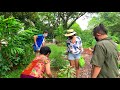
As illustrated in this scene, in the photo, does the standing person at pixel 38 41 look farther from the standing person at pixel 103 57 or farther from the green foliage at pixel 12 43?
the standing person at pixel 103 57

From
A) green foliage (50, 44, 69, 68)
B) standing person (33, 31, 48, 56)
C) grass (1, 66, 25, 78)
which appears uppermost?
standing person (33, 31, 48, 56)

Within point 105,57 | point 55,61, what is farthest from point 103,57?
point 55,61

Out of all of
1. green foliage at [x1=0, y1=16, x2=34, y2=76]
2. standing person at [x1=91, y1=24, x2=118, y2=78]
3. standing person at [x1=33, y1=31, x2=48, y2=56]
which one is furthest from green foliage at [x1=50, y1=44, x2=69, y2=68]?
standing person at [x1=91, y1=24, x2=118, y2=78]

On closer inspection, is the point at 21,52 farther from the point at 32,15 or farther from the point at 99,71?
the point at 99,71

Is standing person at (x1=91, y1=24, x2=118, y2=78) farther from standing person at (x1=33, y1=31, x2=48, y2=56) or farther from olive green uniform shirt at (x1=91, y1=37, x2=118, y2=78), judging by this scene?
standing person at (x1=33, y1=31, x2=48, y2=56)

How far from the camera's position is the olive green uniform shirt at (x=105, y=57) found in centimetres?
432

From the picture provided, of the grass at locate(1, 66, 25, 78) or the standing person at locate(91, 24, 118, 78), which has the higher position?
the standing person at locate(91, 24, 118, 78)

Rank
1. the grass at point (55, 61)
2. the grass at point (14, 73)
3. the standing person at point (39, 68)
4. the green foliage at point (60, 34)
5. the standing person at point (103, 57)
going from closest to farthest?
the standing person at point (103, 57)
the standing person at point (39, 68)
the grass at point (14, 73)
the grass at point (55, 61)
the green foliage at point (60, 34)

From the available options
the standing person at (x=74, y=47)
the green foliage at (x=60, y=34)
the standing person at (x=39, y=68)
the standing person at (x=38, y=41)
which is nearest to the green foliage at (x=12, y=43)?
the standing person at (x=38, y=41)

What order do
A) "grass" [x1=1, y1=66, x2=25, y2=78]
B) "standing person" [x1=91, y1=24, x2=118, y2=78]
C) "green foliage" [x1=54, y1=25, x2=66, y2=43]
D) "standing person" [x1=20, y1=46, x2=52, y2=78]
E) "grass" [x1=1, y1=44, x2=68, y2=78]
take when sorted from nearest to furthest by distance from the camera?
"standing person" [x1=91, y1=24, x2=118, y2=78] < "standing person" [x1=20, y1=46, x2=52, y2=78] < "grass" [x1=1, y1=66, x2=25, y2=78] < "grass" [x1=1, y1=44, x2=68, y2=78] < "green foliage" [x1=54, y1=25, x2=66, y2=43]

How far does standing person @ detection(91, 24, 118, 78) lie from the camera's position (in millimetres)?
4324
